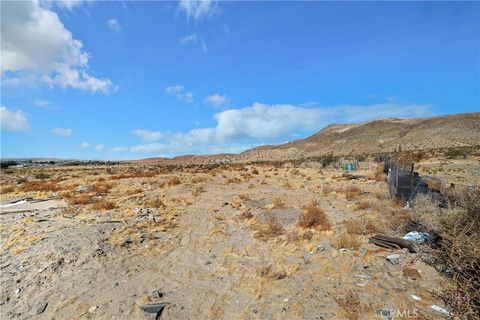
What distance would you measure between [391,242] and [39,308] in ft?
23.7

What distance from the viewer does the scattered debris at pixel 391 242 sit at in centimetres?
684

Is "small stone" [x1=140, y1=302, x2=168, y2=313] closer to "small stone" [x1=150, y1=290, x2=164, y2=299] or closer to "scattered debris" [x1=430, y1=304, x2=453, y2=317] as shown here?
"small stone" [x1=150, y1=290, x2=164, y2=299]

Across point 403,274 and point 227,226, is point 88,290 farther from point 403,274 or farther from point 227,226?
point 403,274

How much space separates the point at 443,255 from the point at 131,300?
5.82 metres

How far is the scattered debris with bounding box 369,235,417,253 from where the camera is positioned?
6840mm

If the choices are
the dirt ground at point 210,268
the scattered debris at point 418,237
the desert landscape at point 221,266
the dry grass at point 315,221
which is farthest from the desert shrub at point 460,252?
the dry grass at point 315,221

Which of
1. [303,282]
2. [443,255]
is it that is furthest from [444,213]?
[303,282]

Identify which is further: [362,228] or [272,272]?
[362,228]

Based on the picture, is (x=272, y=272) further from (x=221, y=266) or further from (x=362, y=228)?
(x=362, y=228)

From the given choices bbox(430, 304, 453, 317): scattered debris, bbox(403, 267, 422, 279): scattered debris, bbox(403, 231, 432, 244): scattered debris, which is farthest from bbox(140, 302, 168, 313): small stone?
bbox(403, 231, 432, 244): scattered debris

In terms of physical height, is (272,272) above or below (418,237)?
below

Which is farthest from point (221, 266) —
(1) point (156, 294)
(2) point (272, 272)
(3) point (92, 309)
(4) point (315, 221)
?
(4) point (315, 221)

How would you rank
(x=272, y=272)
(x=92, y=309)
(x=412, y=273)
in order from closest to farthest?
1. (x=92, y=309)
2. (x=412, y=273)
3. (x=272, y=272)

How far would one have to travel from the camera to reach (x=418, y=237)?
713cm
